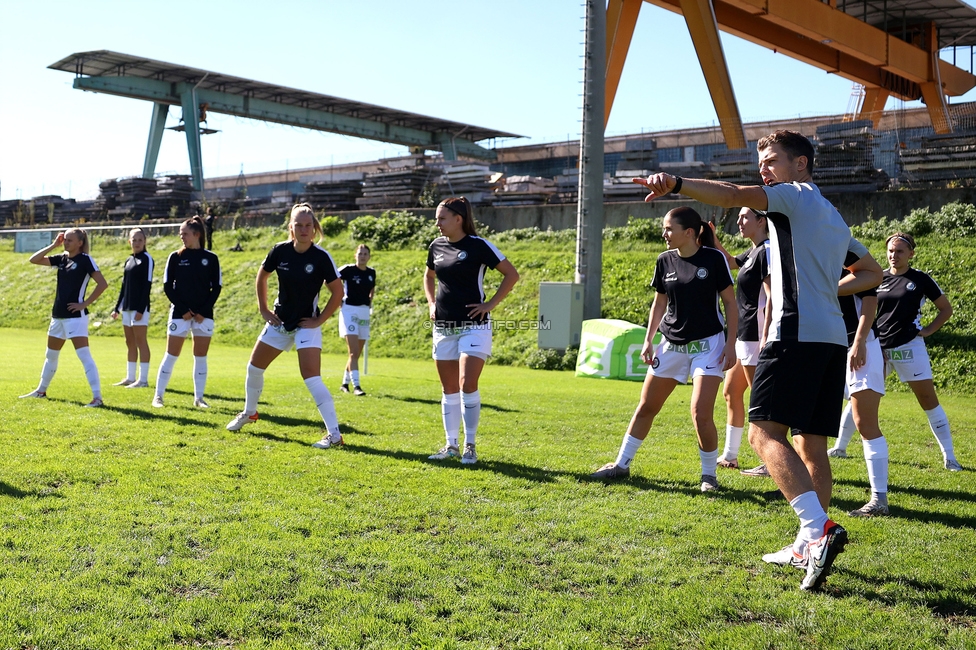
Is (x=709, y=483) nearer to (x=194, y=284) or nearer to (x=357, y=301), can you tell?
(x=194, y=284)

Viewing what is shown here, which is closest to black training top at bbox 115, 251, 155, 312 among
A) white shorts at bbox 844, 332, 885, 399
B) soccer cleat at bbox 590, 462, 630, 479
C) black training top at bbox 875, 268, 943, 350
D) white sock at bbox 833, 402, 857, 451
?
soccer cleat at bbox 590, 462, 630, 479

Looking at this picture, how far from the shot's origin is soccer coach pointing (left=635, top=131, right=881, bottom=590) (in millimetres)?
4090

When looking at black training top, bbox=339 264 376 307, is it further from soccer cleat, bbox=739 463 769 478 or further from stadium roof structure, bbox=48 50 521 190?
stadium roof structure, bbox=48 50 521 190

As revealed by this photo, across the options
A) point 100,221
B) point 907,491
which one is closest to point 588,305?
point 907,491

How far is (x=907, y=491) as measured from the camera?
259 inches

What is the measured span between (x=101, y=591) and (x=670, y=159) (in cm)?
3969

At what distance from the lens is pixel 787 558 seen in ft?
14.6

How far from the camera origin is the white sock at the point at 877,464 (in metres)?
5.87

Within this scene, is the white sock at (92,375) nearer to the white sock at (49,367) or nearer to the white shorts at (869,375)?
the white sock at (49,367)

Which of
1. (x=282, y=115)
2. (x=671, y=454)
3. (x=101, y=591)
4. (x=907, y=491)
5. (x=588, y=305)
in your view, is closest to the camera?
(x=101, y=591)

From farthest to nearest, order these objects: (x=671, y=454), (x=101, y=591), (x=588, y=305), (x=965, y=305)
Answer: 1. (x=588, y=305)
2. (x=965, y=305)
3. (x=671, y=454)
4. (x=101, y=591)

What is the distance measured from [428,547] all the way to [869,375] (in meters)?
3.55

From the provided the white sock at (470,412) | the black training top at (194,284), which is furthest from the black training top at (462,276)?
the black training top at (194,284)

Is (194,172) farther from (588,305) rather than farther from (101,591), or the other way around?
(101,591)
